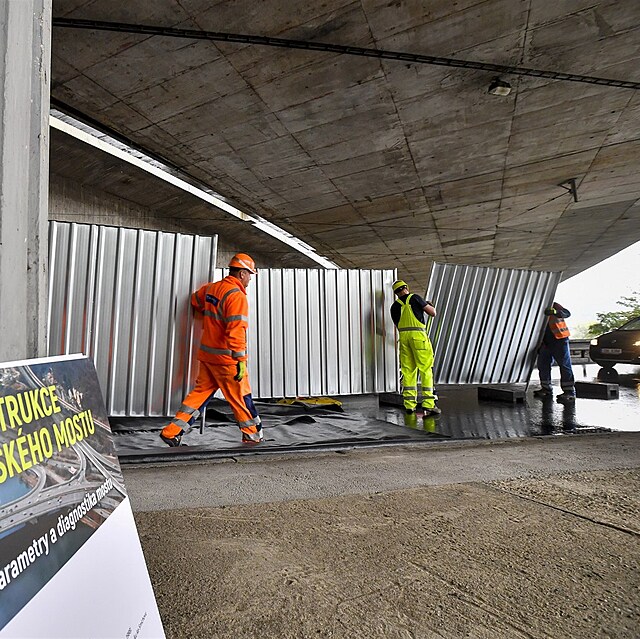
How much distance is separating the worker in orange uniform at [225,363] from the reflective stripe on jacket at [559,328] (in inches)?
267

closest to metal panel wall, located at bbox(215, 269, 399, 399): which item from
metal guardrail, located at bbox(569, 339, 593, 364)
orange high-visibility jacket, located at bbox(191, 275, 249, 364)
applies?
orange high-visibility jacket, located at bbox(191, 275, 249, 364)

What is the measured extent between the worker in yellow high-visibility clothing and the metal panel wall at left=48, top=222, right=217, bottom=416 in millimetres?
2988

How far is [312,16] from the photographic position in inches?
263

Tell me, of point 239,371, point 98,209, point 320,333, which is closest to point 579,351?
point 320,333

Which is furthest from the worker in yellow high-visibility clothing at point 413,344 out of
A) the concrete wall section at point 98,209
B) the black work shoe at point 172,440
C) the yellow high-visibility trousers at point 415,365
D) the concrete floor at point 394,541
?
the concrete wall section at point 98,209

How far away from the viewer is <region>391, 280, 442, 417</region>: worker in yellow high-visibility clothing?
7742 mm

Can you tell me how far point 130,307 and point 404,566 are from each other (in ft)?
15.4

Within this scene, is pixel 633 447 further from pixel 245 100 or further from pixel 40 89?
pixel 245 100

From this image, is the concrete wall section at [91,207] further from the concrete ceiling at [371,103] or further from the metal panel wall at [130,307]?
the metal panel wall at [130,307]

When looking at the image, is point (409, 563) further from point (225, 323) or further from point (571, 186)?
point (571, 186)

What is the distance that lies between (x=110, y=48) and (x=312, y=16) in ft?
9.24

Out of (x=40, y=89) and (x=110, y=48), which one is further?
(x=110, y=48)

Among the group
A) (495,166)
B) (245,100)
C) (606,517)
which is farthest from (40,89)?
(495,166)

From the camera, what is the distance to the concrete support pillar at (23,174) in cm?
172
